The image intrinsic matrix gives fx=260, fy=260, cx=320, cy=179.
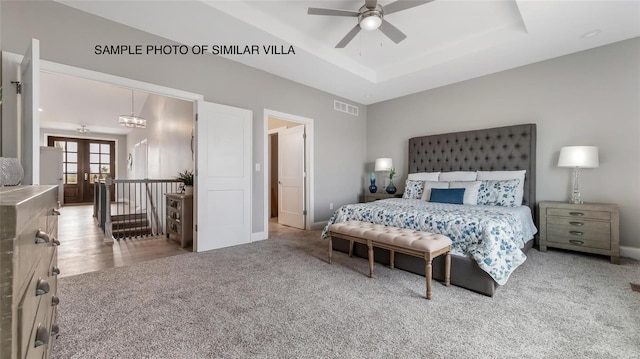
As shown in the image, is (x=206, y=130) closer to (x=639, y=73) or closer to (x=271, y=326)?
(x=271, y=326)

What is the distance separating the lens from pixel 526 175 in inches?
149

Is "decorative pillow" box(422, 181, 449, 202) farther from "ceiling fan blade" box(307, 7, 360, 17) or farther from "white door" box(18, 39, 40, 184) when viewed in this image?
"white door" box(18, 39, 40, 184)

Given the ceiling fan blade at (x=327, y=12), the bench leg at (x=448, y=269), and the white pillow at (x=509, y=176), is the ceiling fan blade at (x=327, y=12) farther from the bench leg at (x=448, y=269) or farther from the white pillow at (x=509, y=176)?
the white pillow at (x=509, y=176)

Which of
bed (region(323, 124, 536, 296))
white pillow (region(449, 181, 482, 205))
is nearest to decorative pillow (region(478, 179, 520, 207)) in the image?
white pillow (region(449, 181, 482, 205))

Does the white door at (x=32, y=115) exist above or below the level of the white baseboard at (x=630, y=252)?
above

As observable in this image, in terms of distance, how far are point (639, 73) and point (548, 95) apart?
83cm

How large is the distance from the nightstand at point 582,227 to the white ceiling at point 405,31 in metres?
2.07

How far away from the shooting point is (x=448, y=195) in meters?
3.70

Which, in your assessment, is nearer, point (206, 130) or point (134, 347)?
point (134, 347)

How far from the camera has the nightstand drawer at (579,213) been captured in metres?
3.01

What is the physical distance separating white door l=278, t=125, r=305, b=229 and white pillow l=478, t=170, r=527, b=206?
303cm

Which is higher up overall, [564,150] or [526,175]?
[564,150]

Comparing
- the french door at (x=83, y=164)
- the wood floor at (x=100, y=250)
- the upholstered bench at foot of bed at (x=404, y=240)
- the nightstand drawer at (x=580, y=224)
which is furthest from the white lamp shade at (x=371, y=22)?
the french door at (x=83, y=164)

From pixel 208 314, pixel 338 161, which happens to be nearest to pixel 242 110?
pixel 338 161
